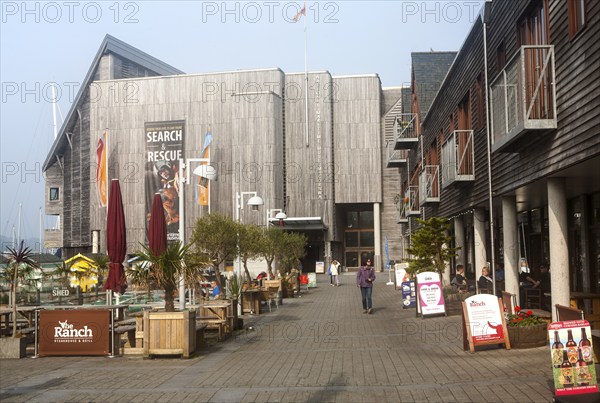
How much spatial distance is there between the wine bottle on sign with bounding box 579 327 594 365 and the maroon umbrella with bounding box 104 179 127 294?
10.7 metres

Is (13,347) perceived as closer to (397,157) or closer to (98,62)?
(397,157)

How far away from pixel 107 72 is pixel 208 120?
52.3 ft

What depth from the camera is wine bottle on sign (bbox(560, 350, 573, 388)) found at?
7.67m

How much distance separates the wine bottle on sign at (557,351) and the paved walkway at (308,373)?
55cm

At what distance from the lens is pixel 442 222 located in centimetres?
2116

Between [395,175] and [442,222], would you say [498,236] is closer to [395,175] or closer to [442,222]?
[442,222]

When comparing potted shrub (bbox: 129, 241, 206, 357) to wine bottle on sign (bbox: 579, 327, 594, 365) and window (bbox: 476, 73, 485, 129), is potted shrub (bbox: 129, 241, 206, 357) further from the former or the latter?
window (bbox: 476, 73, 485, 129)

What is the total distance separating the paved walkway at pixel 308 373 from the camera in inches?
351

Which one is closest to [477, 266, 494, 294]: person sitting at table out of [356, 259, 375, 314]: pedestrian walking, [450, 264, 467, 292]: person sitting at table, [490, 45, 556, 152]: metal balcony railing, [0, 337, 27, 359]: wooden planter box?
[450, 264, 467, 292]: person sitting at table

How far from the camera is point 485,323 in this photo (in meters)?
12.2

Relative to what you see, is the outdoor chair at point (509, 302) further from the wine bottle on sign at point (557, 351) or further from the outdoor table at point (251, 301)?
the outdoor table at point (251, 301)

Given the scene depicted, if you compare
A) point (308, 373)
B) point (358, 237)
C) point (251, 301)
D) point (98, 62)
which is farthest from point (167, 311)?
point (98, 62)

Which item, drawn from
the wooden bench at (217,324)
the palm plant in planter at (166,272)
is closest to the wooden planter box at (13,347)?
the palm plant in planter at (166,272)

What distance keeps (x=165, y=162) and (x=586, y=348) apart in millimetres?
57521
